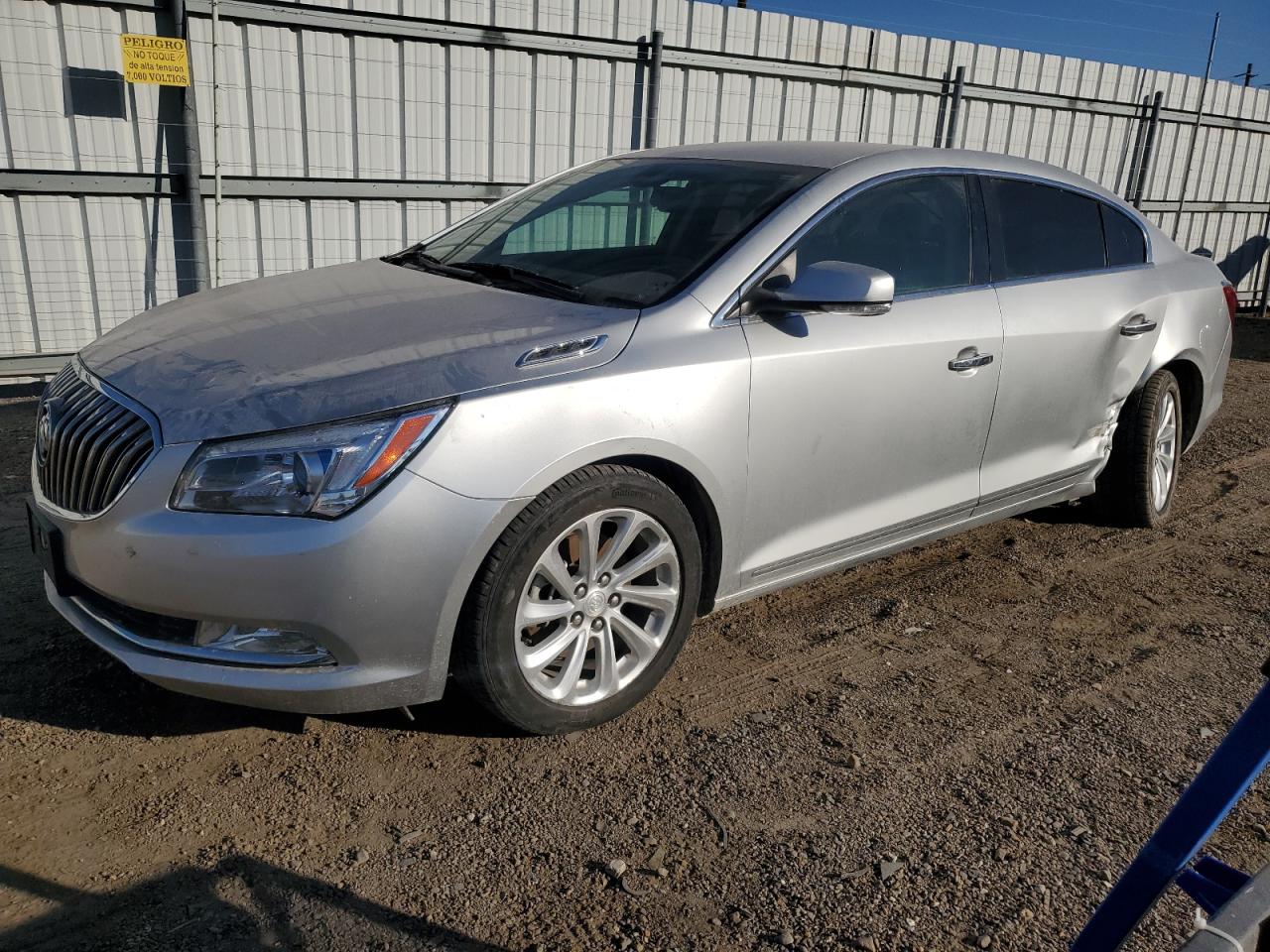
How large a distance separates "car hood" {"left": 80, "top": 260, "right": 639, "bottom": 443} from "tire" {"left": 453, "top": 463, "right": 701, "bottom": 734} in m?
0.38

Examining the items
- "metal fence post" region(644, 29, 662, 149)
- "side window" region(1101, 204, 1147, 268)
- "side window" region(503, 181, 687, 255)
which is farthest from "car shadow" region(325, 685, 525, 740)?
"metal fence post" region(644, 29, 662, 149)

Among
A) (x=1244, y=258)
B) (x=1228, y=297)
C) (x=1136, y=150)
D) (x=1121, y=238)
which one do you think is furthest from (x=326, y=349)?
(x=1244, y=258)

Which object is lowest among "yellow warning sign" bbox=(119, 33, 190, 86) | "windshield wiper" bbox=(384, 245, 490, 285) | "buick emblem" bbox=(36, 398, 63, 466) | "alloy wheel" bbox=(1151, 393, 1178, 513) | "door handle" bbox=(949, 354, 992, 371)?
"alloy wheel" bbox=(1151, 393, 1178, 513)

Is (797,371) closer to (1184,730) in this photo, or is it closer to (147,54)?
(1184,730)

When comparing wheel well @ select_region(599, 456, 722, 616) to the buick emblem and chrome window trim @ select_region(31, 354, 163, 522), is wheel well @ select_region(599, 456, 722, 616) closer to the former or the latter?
chrome window trim @ select_region(31, 354, 163, 522)

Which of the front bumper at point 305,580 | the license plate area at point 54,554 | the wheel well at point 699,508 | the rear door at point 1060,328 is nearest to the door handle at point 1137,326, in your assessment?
the rear door at point 1060,328

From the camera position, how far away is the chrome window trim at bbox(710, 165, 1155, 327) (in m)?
3.08

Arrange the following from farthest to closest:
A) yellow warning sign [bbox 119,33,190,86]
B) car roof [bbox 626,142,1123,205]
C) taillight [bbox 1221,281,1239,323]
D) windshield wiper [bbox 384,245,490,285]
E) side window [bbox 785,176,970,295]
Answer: yellow warning sign [bbox 119,33,190,86]
taillight [bbox 1221,281,1239,323]
car roof [bbox 626,142,1123,205]
windshield wiper [bbox 384,245,490,285]
side window [bbox 785,176,970,295]

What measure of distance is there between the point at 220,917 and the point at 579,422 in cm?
141

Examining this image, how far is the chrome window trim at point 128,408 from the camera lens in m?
2.49

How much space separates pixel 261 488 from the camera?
2.43 meters

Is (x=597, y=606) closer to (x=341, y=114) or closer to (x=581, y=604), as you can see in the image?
(x=581, y=604)

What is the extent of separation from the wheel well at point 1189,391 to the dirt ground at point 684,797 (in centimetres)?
139

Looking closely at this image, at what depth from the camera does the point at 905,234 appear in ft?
11.8
